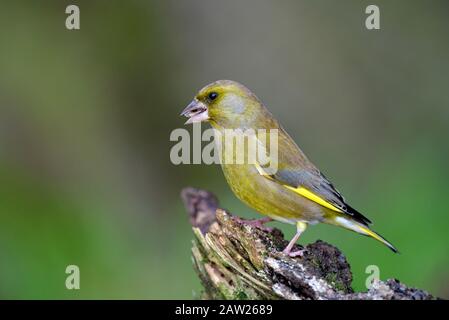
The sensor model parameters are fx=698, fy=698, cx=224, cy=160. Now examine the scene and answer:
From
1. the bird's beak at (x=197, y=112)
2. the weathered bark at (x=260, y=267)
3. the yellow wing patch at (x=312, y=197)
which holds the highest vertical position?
the bird's beak at (x=197, y=112)

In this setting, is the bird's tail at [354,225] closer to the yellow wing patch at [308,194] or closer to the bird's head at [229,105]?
the yellow wing patch at [308,194]

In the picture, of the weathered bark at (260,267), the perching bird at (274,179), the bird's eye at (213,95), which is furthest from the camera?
the bird's eye at (213,95)

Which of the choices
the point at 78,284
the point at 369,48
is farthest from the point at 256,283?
the point at 369,48

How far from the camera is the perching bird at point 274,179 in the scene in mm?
5387

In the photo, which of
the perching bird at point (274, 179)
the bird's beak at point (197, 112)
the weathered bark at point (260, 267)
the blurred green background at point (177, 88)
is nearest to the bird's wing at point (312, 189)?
the perching bird at point (274, 179)

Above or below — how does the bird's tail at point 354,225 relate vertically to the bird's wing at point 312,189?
below

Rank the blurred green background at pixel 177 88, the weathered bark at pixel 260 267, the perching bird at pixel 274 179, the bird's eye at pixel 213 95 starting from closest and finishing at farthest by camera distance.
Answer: the weathered bark at pixel 260 267 → the perching bird at pixel 274 179 → the bird's eye at pixel 213 95 → the blurred green background at pixel 177 88

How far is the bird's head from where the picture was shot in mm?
5547

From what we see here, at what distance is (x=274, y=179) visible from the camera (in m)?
5.40

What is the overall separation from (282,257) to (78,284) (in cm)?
370

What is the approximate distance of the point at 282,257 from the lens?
187 inches

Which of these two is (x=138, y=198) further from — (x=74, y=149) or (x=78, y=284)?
(x=78, y=284)

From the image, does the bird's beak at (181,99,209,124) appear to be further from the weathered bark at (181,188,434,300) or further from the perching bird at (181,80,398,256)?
the weathered bark at (181,188,434,300)
